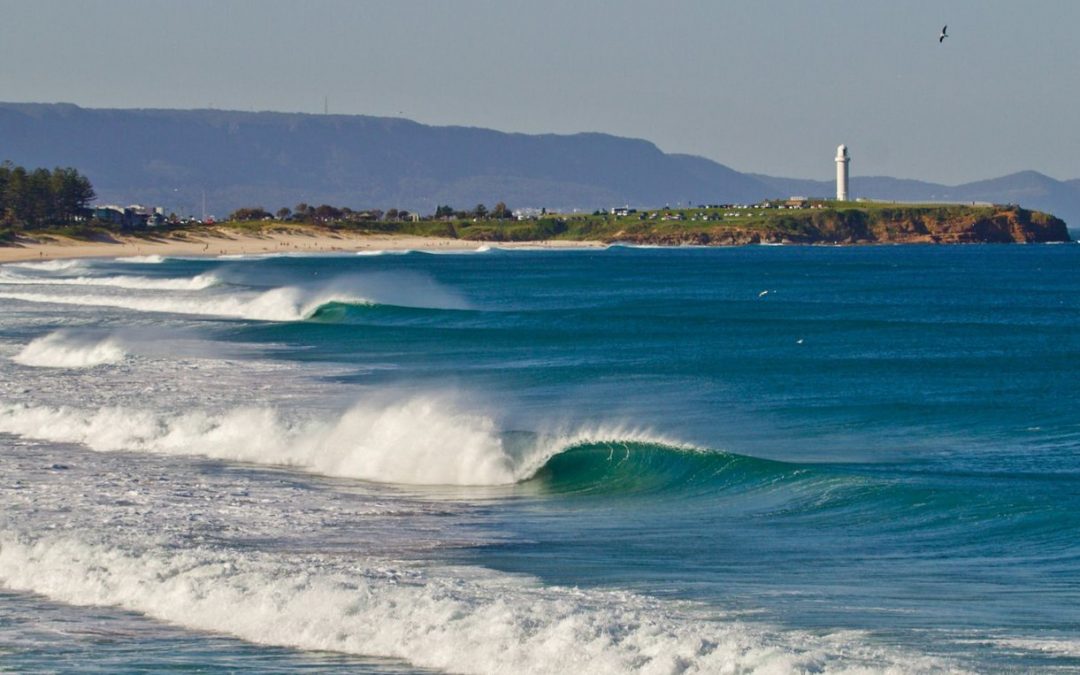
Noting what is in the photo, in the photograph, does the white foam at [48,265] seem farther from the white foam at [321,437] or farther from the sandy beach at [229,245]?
the white foam at [321,437]

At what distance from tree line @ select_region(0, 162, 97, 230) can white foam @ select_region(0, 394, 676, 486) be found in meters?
123

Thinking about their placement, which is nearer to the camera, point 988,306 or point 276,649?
point 276,649

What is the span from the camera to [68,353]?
36781 mm

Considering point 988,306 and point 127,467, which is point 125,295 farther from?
point 127,467

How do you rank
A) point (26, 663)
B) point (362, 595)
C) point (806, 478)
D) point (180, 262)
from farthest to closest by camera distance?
point (180, 262) → point (806, 478) → point (362, 595) → point (26, 663)

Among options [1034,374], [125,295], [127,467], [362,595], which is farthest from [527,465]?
[125,295]

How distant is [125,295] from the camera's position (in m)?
65.8

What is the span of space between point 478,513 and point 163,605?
16.6 ft

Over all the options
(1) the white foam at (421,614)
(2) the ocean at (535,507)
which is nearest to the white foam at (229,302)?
(2) the ocean at (535,507)

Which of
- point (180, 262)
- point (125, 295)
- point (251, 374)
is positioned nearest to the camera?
point (251, 374)

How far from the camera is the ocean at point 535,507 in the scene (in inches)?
483

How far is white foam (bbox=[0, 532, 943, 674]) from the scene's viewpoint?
453 inches

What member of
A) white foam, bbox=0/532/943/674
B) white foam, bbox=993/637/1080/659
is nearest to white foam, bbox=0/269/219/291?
white foam, bbox=0/532/943/674

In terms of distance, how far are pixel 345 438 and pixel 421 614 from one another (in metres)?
10.3
